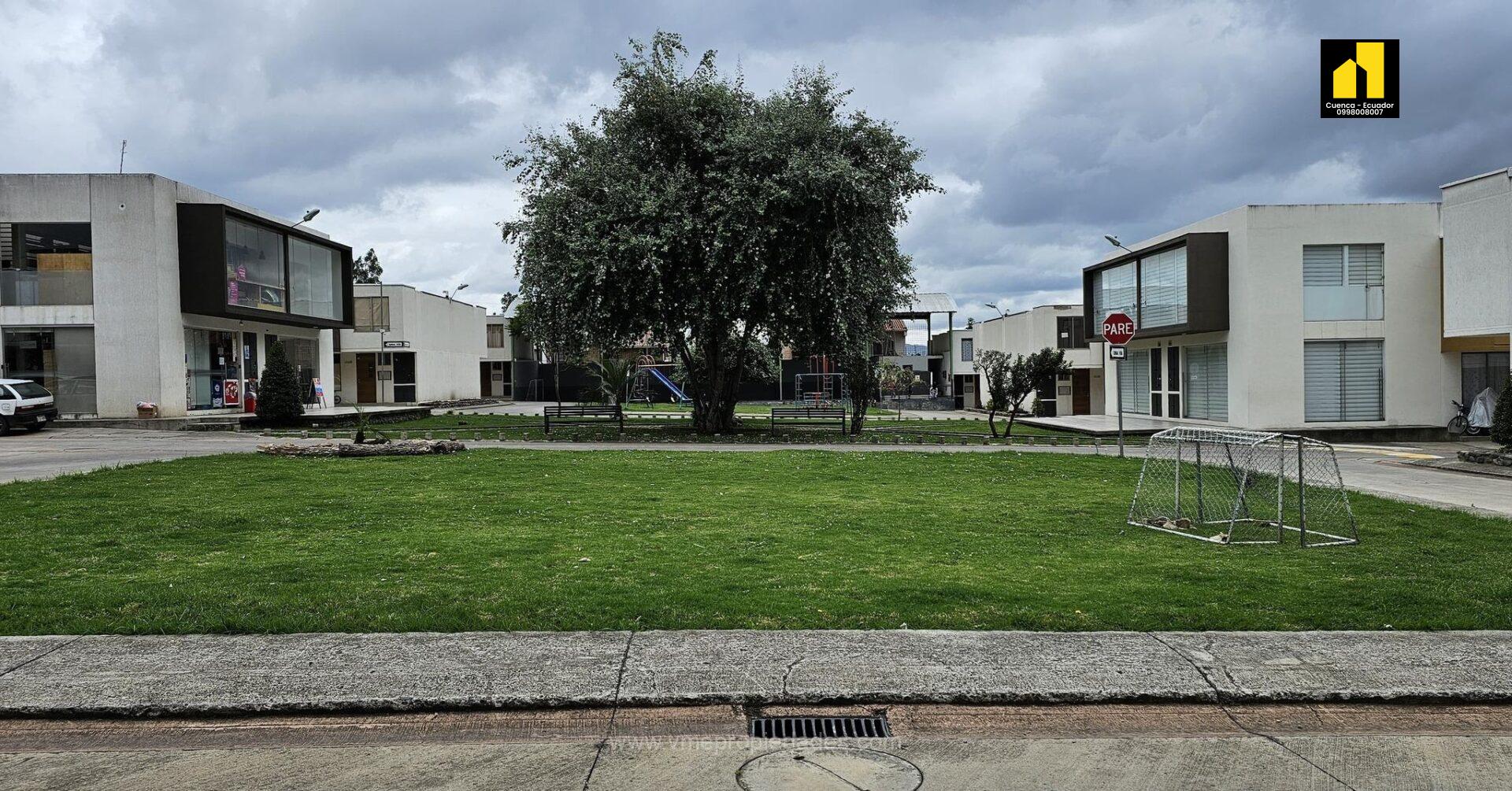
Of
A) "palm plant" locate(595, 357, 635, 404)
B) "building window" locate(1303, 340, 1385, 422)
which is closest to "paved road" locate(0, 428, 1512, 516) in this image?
"building window" locate(1303, 340, 1385, 422)

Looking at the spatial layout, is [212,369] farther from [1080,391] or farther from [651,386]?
[1080,391]

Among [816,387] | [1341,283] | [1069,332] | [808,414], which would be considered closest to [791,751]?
[808,414]

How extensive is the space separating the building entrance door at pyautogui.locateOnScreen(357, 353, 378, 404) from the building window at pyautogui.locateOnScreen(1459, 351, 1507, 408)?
1854 inches

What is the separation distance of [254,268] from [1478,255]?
35680 millimetres

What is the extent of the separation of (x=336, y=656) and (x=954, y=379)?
199 ft

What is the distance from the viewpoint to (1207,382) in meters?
31.4

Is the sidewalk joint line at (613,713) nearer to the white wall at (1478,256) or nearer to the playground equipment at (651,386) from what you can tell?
the white wall at (1478,256)

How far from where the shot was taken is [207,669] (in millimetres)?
5496

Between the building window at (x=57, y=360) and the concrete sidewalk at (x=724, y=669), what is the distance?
28.7 m

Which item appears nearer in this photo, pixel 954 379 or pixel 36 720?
pixel 36 720

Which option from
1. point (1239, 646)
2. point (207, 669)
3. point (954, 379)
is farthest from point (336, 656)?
point (954, 379)

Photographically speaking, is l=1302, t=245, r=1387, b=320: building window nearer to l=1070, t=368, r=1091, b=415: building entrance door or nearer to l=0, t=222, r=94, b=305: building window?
l=1070, t=368, r=1091, b=415: building entrance door

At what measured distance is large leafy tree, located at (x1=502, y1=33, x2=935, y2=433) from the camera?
944 inches

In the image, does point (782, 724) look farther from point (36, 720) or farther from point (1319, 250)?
point (1319, 250)
